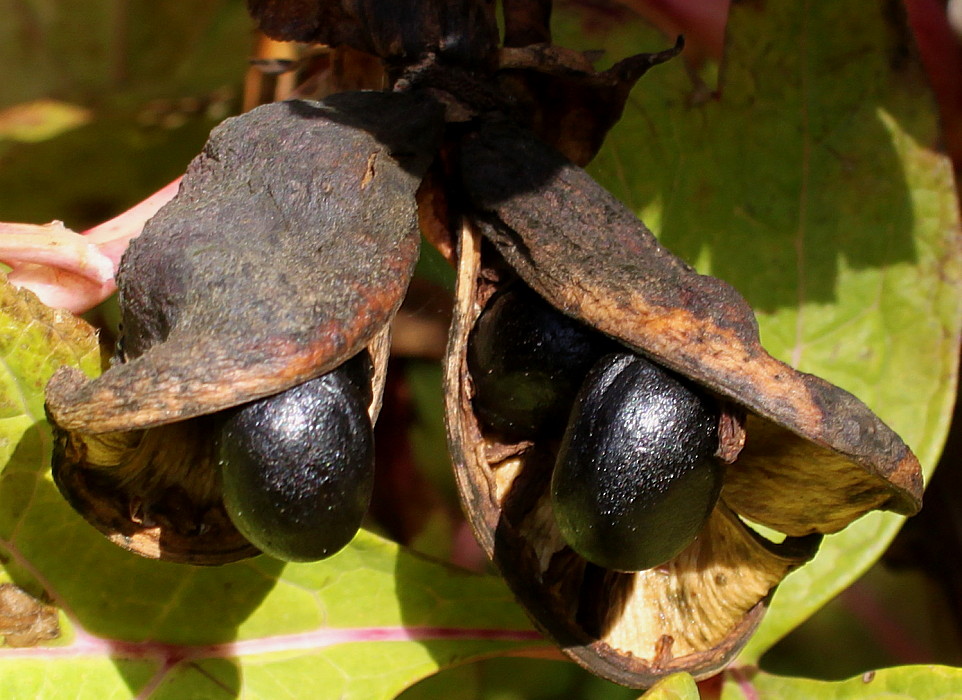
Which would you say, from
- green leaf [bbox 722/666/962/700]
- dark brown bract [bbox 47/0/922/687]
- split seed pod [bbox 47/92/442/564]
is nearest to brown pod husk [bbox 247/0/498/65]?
dark brown bract [bbox 47/0/922/687]

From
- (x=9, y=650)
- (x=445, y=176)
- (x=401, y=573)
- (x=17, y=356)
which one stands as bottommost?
(x=401, y=573)

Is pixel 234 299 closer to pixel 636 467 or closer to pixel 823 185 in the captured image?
pixel 636 467

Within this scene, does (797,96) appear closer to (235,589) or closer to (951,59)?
(951,59)

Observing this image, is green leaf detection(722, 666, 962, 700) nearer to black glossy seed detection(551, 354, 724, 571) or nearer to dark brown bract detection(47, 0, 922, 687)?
dark brown bract detection(47, 0, 922, 687)

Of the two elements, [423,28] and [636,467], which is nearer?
[636,467]

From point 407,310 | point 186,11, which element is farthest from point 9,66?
point 407,310

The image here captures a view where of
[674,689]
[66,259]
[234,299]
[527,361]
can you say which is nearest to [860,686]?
[674,689]
